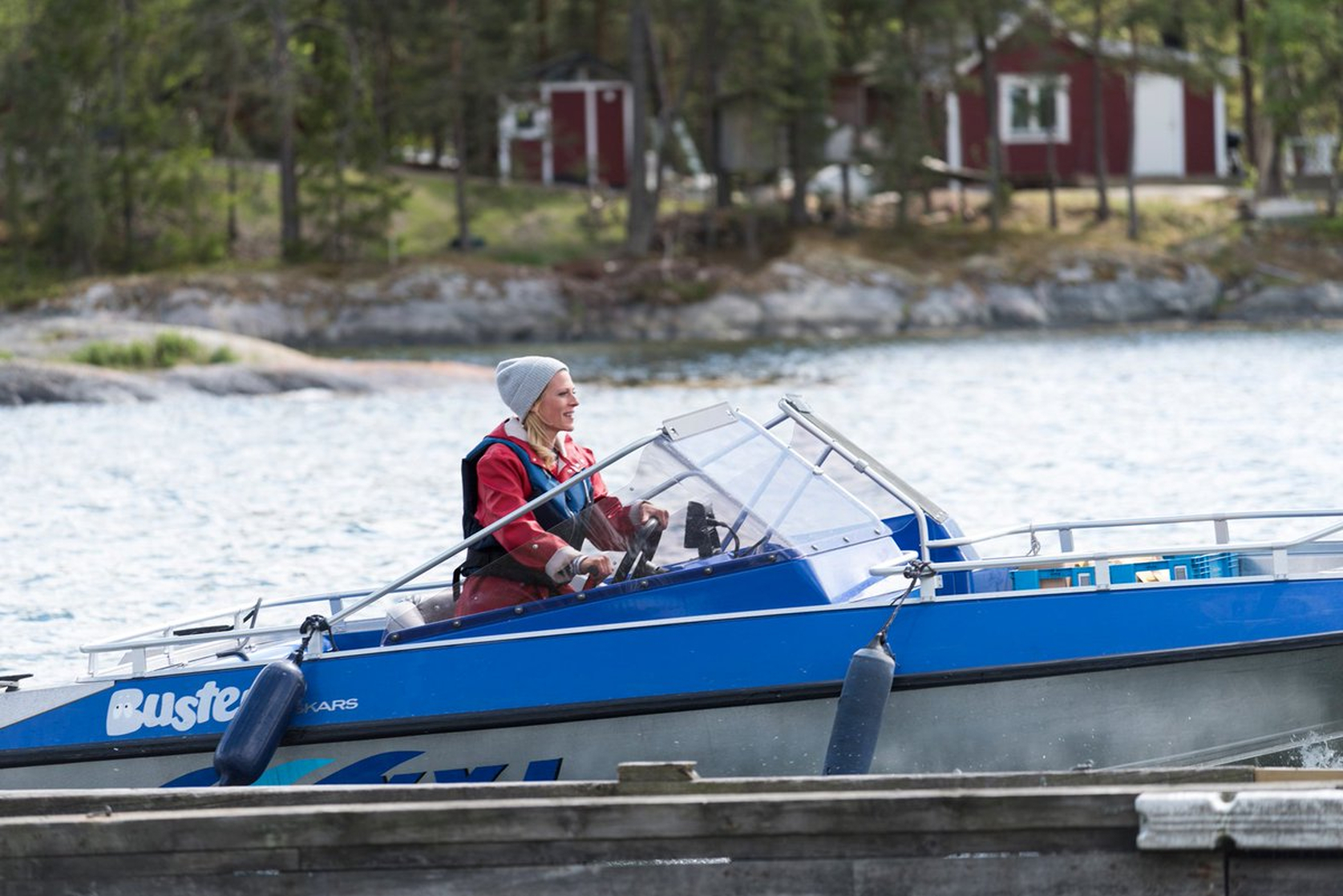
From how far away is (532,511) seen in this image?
7453 millimetres

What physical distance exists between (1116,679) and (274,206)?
48088 mm

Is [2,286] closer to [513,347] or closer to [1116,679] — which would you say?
[513,347]

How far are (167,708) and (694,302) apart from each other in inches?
1577

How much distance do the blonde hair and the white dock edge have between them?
11.1 ft

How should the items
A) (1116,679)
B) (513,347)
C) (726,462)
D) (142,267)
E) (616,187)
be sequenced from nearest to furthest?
(1116,679)
(726,462)
(513,347)
(142,267)
(616,187)

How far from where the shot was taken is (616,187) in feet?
192

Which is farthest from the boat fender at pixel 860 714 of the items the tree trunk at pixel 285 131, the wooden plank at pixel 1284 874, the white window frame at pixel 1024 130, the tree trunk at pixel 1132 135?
the white window frame at pixel 1024 130

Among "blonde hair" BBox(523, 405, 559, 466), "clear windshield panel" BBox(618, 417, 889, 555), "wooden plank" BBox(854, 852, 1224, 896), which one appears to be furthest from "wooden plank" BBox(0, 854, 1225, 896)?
"blonde hair" BBox(523, 405, 559, 466)

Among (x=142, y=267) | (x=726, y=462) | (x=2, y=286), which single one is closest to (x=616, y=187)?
(x=142, y=267)

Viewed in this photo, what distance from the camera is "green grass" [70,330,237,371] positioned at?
33.0m

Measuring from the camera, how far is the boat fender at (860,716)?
6777 millimetres

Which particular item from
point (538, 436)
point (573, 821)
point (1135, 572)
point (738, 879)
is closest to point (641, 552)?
point (538, 436)

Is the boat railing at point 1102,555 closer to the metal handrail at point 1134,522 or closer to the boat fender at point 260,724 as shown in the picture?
the metal handrail at point 1134,522

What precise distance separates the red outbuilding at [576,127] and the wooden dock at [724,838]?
52.0 metres
